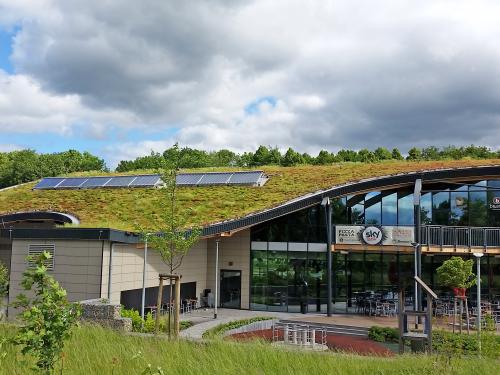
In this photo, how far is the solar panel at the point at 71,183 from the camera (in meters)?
30.4

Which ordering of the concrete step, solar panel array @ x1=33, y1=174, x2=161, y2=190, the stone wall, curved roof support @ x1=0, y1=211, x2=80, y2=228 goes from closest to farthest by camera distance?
the stone wall
the concrete step
curved roof support @ x1=0, y1=211, x2=80, y2=228
solar panel array @ x1=33, y1=174, x2=161, y2=190

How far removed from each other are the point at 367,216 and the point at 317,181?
3578 millimetres

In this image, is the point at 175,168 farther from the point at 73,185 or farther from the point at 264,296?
the point at 73,185

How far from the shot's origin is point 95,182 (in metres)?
30.9

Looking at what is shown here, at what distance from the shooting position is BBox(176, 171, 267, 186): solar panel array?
94.5ft

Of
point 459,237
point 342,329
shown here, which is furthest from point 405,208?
point 342,329

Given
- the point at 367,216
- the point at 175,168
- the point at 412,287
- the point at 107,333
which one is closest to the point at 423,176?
the point at 367,216

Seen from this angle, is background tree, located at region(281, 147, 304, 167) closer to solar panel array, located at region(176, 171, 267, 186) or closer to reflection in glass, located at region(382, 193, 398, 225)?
solar panel array, located at region(176, 171, 267, 186)

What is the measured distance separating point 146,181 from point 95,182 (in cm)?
353

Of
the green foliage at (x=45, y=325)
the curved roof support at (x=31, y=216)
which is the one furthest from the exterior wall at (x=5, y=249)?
the green foliage at (x=45, y=325)

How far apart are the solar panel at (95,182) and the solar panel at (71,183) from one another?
30cm

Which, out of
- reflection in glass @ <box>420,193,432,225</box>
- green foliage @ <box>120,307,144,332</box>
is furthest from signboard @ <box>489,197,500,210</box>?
green foliage @ <box>120,307,144,332</box>

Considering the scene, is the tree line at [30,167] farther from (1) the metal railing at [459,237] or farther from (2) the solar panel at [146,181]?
(1) the metal railing at [459,237]

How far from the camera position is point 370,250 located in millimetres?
24125
